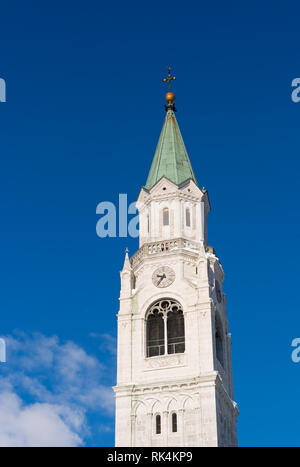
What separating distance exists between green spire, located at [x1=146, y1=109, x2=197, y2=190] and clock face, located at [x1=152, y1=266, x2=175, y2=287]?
9294mm

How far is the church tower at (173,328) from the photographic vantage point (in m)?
68.9

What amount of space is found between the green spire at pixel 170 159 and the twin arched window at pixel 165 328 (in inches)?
510

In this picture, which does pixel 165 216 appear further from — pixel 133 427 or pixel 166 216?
pixel 133 427

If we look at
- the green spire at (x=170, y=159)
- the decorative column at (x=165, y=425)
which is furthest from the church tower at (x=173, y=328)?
the green spire at (x=170, y=159)

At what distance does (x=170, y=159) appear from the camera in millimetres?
83938

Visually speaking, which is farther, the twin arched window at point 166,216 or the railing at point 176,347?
the twin arched window at point 166,216

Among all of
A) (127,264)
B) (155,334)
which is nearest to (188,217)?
(127,264)

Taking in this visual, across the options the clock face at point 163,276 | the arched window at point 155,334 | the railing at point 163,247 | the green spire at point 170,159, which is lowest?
the arched window at point 155,334

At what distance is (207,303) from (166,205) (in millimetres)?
11795

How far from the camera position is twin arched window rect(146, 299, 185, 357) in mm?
72500

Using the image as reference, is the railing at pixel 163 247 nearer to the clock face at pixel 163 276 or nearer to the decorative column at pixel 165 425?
the clock face at pixel 163 276

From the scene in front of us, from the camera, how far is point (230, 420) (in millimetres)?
74000

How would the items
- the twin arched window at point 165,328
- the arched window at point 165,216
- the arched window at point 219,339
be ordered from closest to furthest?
the twin arched window at point 165,328 → the arched window at point 219,339 → the arched window at point 165,216
